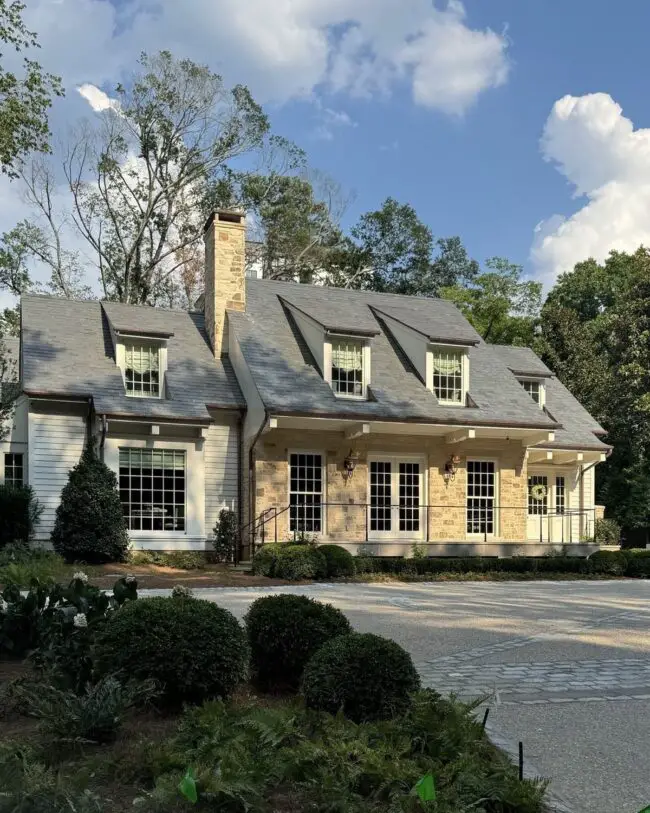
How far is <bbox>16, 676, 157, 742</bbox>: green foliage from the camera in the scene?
4754 millimetres

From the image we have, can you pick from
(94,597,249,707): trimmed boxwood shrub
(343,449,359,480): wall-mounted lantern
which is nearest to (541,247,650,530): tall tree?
(343,449,359,480): wall-mounted lantern

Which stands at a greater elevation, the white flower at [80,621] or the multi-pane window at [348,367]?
the multi-pane window at [348,367]

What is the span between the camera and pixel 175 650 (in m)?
5.45

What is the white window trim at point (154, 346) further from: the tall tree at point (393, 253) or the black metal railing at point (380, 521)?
the tall tree at point (393, 253)

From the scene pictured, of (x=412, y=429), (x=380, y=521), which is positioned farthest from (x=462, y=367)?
(x=380, y=521)

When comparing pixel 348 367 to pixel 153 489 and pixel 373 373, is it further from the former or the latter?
pixel 153 489

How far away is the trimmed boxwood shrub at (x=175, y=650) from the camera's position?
542 centimetres

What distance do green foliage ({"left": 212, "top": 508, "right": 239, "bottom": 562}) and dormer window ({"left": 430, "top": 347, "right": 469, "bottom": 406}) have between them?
6.61 meters

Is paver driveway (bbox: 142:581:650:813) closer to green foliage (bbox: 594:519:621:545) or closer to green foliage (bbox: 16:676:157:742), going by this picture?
green foliage (bbox: 16:676:157:742)

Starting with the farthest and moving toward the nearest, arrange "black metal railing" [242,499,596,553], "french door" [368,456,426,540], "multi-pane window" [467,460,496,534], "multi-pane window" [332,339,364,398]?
1. "multi-pane window" [467,460,496,534]
2. "french door" [368,456,426,540]
3. "multi-pane window" [332,339,364,398]
4. "black metal railing" [242,499,596,553]

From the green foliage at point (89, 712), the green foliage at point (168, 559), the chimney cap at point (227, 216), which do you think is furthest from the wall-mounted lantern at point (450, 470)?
the green foliage at point (89, 712)

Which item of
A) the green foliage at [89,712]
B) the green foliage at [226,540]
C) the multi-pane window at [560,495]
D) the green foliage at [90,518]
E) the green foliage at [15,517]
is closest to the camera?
the green foliage at [89,712]

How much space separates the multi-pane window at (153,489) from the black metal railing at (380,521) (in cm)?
184

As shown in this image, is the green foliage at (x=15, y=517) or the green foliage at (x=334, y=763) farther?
the green foliage at (x=15, y=517)
